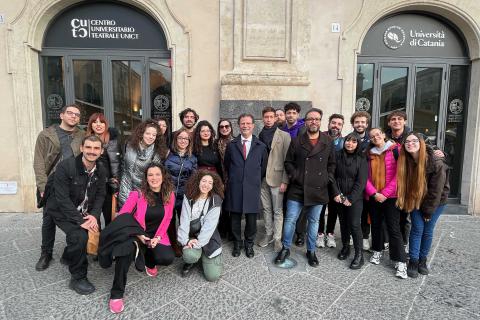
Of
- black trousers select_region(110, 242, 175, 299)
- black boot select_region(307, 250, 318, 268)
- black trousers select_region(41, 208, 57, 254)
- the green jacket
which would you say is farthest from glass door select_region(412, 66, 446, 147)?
black trousers select_region(41, 208, 57, 254)

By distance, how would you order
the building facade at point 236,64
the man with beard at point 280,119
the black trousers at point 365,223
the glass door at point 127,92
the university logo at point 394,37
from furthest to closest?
the university logo at point 394,37 < the glass door at point 127,92 < the building facade at point 236,64 < the man with beard at point 280,119 < the black trousers at point 365,223

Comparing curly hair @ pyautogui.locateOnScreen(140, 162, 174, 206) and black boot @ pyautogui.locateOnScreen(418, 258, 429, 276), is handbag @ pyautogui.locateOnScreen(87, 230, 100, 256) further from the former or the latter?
black boot @ pyautogui.locateOnScreen(418, 258, 429, 276)

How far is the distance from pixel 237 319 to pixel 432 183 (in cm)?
244

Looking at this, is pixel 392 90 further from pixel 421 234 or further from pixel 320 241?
pixel 320 241

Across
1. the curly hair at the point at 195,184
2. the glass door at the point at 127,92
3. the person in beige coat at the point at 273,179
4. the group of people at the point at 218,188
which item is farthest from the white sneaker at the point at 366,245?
the glass door at the point at 127,92

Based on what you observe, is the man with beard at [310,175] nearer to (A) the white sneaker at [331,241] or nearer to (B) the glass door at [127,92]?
(A) the white sneaker at [331,241]

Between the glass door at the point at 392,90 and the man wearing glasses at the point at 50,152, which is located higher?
the glass door at the point at 392,90

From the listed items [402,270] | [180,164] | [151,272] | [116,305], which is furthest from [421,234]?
[116,305]

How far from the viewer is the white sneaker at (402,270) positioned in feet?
10.4

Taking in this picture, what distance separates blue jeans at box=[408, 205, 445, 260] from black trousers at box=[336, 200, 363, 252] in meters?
0.56

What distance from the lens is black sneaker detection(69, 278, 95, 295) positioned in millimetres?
2819

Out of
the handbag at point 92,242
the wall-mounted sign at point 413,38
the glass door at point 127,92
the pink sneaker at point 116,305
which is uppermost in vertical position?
Answer: the wall-mounted sign at point 413,38

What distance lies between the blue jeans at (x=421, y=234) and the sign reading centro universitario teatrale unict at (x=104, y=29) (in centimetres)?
498

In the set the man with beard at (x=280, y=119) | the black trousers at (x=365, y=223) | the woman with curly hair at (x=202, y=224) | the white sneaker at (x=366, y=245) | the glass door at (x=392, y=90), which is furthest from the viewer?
the glass door at (x=392, y=90)
